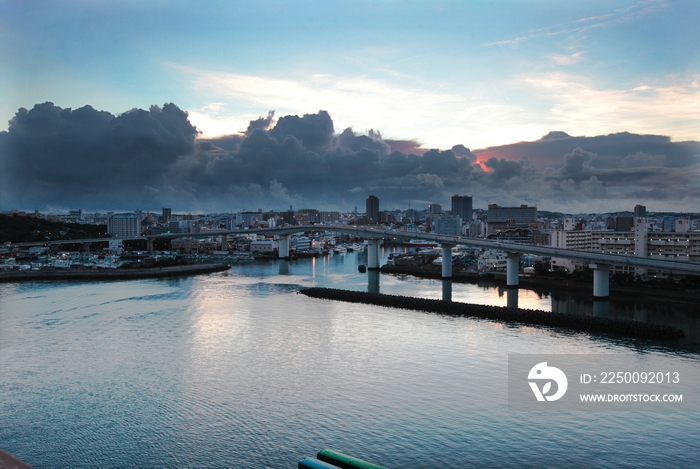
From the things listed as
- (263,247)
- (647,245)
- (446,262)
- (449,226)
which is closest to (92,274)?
(263,247)

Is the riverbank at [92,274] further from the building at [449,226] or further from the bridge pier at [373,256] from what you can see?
the building at [449,226]

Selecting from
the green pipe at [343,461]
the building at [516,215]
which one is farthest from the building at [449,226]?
the green pipe at [343,461]

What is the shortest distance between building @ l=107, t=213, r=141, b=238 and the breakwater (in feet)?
77.7

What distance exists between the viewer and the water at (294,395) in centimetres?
326

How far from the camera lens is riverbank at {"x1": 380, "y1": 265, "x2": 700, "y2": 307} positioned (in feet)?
28.4

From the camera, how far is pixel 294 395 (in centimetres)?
423

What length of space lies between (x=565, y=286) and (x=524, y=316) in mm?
3592

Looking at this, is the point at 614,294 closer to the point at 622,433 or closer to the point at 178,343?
the point at 622,433

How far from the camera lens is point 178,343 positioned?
6066 mm

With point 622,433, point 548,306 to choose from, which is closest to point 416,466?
point 622,433

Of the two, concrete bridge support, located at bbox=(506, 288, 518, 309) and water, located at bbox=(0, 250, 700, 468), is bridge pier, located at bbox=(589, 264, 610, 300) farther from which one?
water, located at bbox=(0, 250, 700, 468)

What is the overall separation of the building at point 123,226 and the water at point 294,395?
2332 cm

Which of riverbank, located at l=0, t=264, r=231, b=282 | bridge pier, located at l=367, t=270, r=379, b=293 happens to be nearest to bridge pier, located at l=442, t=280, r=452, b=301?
bridge pier, located at l=367, t=270, r=379, b=293

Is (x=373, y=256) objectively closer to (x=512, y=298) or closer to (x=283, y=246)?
(x=512, y=298)
